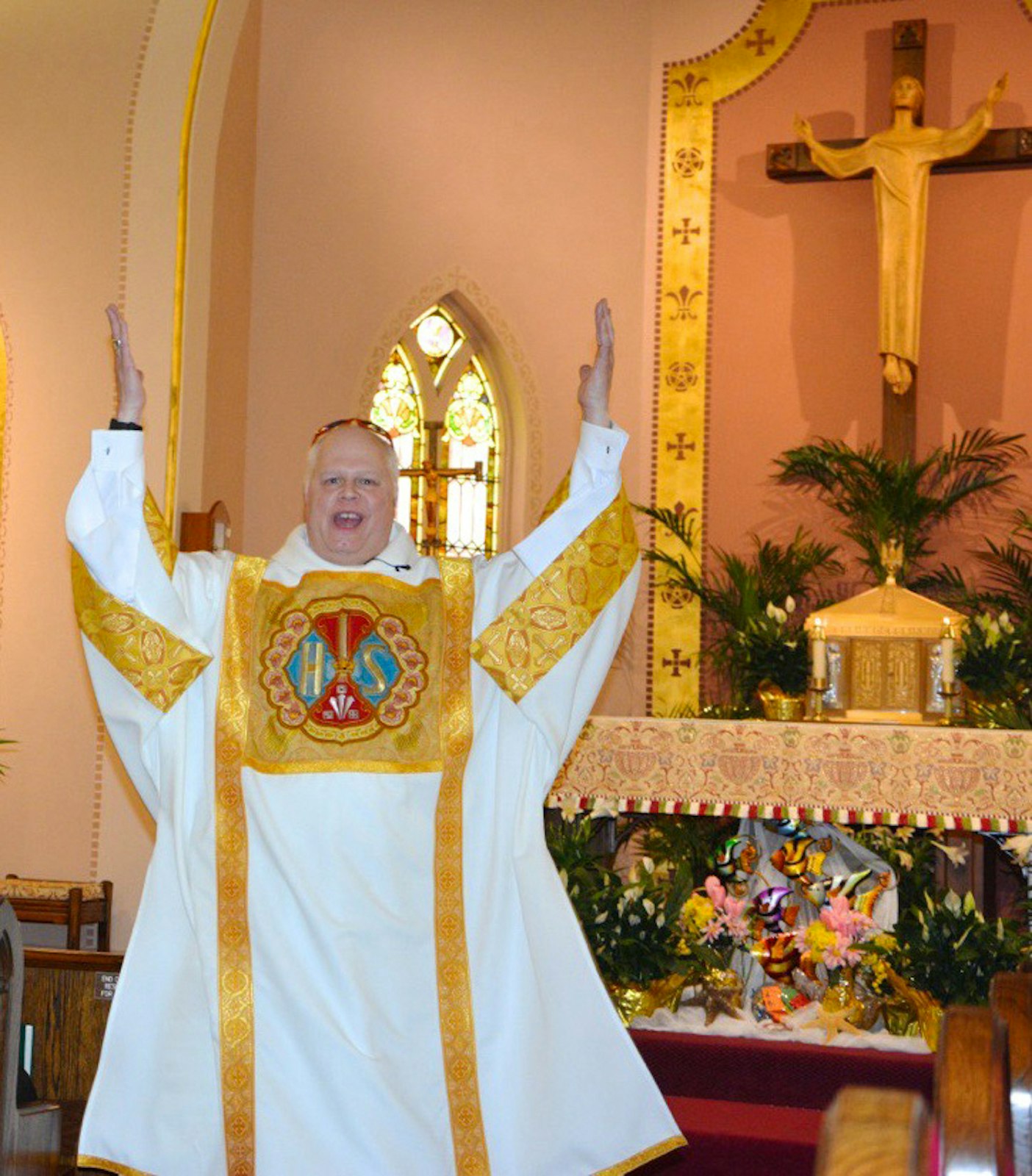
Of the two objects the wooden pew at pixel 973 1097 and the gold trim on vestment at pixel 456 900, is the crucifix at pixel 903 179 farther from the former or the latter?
the wooden pew at pixel 973 1097

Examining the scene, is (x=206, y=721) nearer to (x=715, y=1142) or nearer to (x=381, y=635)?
(x=381, y=635)

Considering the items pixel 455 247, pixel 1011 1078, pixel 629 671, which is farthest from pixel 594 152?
pixel 1011 1078

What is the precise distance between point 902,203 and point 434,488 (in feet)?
9.12

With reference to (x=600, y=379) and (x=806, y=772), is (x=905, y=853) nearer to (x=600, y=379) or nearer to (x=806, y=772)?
(x=806, y=772)

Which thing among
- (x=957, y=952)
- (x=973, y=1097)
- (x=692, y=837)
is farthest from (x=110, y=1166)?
(x=692, y=837)

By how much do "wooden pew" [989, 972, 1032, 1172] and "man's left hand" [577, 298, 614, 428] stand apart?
1868mm

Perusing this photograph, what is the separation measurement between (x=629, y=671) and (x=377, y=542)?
215 inches

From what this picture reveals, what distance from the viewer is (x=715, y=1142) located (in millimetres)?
4320

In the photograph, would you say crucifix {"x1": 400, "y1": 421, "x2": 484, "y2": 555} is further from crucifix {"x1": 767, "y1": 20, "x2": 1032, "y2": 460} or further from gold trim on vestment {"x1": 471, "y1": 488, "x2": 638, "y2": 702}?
gold trim on vestment {"x1": 471, "y1": 488, "x2": 638, "y2": 702}

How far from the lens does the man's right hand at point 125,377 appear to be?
11.4 feet

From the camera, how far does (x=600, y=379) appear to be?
11.8ft

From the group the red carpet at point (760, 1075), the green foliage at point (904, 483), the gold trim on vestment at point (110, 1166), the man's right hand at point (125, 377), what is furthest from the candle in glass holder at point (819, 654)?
the gold trim on vestment at point (110, 1166)

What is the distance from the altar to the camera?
5410 millimetres

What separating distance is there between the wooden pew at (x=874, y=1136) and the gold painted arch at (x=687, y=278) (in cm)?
788
